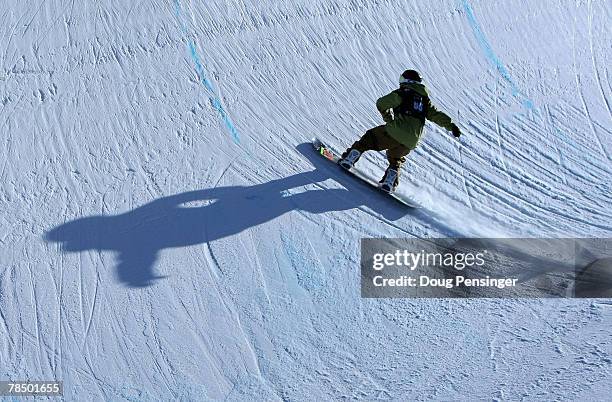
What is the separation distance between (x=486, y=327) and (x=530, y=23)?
3.30 metres

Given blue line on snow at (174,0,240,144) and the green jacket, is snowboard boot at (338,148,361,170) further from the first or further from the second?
blue line on snow at (174,0,240,144)

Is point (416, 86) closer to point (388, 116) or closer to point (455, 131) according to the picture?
point (388, 116)

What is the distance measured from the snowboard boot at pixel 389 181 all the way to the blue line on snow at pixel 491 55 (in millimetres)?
1583

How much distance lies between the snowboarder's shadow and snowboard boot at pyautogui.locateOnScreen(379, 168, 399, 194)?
127mm

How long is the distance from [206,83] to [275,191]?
1307 mm

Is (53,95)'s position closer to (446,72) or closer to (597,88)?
(446,72)

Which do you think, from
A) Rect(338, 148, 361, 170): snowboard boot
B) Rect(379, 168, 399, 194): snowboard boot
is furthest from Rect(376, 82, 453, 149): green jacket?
Rect(338, 148, 361, 170): snowboard boot

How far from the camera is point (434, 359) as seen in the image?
7062 millimetres

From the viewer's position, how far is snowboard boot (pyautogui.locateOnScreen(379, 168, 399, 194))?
A: 7.66 metres

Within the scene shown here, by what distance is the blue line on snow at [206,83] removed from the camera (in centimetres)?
814

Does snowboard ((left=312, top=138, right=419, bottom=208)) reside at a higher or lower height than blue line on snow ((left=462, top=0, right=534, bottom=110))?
lower

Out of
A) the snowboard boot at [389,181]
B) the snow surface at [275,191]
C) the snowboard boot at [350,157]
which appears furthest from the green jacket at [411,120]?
the snow surface at [275,191]

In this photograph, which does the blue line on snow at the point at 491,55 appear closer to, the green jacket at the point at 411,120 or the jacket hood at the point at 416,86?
the green jacket at the point at 411,120

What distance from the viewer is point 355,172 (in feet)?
25.8
